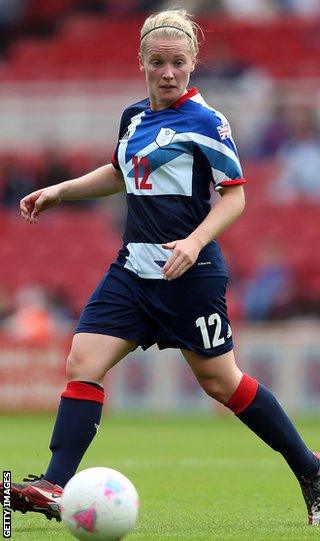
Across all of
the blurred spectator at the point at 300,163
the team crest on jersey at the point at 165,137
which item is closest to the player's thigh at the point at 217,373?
the team crest on jersey at the point at 165,137

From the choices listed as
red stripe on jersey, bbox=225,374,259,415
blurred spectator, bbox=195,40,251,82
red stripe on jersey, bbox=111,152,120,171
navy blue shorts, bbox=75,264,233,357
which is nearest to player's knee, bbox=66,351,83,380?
navy blue shorts, bbox=75,264,233,357

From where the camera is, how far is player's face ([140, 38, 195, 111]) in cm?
555

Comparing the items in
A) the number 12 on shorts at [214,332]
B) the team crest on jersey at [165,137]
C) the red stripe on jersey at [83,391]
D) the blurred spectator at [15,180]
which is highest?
the blurred spectator at [15,180]

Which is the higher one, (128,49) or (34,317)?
(128,49)

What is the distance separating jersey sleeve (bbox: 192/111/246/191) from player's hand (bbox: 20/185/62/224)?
0.77m

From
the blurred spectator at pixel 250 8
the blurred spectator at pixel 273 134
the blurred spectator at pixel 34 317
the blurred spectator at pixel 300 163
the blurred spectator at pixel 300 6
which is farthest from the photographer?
the blurred spectator at pixel 250 8

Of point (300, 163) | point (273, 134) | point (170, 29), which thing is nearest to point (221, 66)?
point (273, 134)

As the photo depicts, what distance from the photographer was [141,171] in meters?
5.66

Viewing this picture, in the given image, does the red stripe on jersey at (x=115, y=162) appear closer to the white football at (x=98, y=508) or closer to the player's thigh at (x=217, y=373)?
the player's thigh at (x=217, y=373)

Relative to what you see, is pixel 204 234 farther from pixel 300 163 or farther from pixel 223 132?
pixel 300 163

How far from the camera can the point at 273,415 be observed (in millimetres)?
5812

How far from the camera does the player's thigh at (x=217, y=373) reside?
5.68 m

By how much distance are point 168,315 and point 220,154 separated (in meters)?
0.71

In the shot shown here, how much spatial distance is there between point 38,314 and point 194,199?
10.1m
